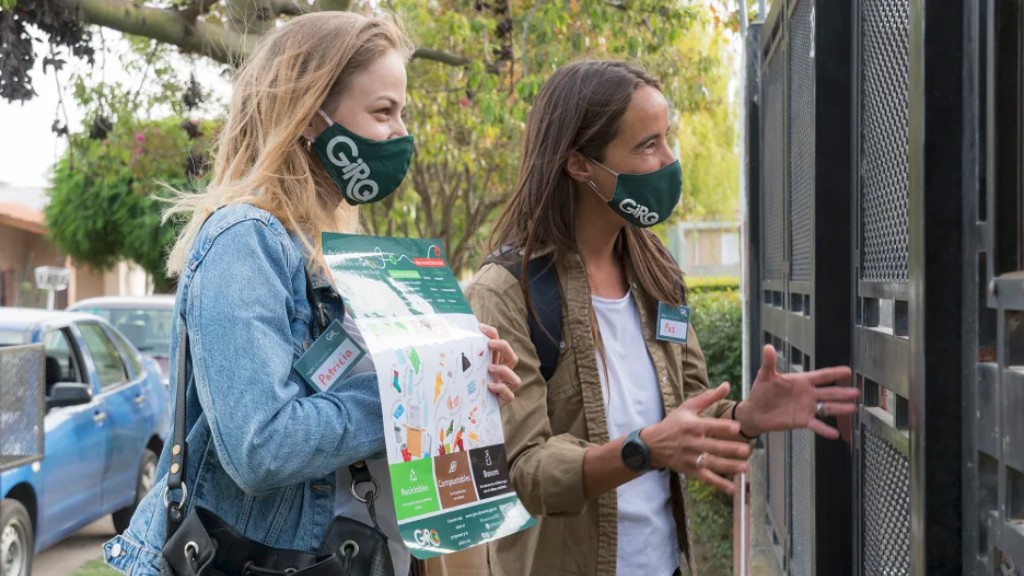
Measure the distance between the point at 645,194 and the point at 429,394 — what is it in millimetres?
877

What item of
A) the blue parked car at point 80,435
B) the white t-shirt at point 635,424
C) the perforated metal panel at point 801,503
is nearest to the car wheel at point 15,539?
the blue parked car at point 80,435

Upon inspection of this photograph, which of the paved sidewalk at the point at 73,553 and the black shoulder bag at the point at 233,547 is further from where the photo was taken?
the paved sidewalk at the point at 73,553

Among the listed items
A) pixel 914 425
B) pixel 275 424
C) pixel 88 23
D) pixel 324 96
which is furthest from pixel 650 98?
pixel 88 23

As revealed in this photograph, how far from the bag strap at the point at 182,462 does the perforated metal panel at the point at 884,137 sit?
45.2 inches

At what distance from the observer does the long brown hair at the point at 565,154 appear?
2.88 meters

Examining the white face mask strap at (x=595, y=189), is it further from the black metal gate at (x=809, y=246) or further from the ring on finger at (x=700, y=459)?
the ring on finger at (x=700, y=459)

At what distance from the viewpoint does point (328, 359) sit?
7.48 ft

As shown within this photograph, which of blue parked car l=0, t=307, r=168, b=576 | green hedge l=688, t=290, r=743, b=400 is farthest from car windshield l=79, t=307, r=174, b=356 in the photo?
green hedge l=688, t=290, r=743, b=400

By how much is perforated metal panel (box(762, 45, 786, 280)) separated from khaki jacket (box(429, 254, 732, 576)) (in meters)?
2.12

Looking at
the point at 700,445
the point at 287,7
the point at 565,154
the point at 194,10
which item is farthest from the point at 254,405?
the point at 287,7

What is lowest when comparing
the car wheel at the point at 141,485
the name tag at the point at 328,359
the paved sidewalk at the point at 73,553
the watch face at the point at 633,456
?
the paved sidewalk at the point at 73,553

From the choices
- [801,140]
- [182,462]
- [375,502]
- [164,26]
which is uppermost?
[164,26]

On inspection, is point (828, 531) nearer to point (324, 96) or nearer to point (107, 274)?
point (324, 96)

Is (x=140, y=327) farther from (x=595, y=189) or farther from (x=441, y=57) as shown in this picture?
(x=595, y=189)
